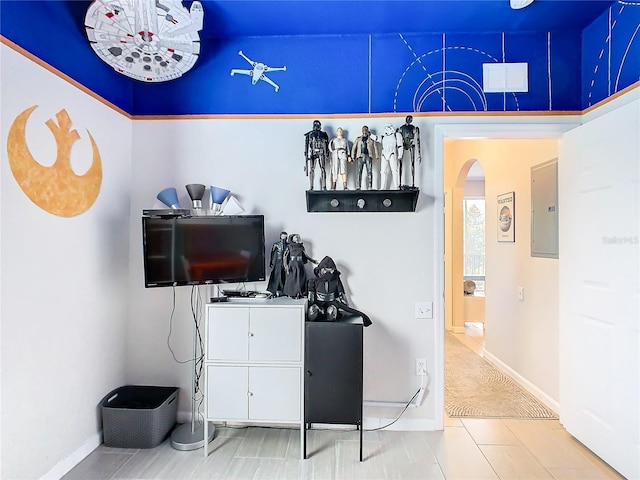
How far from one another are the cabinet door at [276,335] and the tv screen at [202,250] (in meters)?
0.33

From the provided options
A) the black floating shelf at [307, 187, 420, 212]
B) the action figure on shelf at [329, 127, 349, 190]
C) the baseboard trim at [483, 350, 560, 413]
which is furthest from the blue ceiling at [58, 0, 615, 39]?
the baseboard trim at [483, 350, 560, 413]

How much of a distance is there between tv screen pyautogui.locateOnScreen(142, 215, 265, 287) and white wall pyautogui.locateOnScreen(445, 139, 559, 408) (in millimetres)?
2364

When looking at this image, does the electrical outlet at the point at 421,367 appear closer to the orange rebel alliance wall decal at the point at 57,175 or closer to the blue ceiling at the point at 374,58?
the blue ceiling at the point at 374,58

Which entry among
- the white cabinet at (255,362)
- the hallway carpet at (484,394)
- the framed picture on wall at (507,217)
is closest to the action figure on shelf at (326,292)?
the white cabinet at (255,362)

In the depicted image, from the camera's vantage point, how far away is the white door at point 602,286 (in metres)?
1.89

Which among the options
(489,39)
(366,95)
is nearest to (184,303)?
(366,95)

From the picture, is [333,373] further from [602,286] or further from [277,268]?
[602,286]

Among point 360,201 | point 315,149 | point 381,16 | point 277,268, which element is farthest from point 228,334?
point 381,16

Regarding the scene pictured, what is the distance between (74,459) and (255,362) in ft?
3.84

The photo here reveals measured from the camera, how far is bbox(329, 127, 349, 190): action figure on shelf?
2369mm

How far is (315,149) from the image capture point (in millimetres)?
2359

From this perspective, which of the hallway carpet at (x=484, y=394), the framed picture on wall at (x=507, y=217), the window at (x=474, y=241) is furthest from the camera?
the window at (x=474, y=241)

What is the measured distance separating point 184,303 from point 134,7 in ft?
6.13

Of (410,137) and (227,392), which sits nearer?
(227,392)
